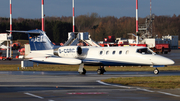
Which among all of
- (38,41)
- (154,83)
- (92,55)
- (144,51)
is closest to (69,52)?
(92,55)

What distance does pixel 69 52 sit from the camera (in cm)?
3228

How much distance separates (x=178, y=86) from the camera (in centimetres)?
1855

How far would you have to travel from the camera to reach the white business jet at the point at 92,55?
29078mm

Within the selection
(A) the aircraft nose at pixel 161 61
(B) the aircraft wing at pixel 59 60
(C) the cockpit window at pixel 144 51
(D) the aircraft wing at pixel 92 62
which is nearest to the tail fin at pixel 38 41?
(B) the aircraft wing at pixel 59 60

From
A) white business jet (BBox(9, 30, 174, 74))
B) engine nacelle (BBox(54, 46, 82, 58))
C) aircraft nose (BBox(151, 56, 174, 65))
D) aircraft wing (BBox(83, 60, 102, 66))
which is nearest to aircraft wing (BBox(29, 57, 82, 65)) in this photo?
white business jet (BBox(9, 30, 174, 74))

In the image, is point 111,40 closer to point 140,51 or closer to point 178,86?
point 140,51

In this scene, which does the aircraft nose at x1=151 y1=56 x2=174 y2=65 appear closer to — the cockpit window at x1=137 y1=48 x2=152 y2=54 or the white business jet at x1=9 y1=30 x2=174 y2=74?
the white business jet at x1=9 y1=30 x2=174 y2=74

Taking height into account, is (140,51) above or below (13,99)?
above

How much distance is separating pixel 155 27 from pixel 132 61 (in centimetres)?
11409

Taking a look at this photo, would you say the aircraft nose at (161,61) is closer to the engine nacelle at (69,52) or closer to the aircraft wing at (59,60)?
the aircraft wing at (59,60)

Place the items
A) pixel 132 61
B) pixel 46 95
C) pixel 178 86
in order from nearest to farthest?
1. pixel 46 95
2. pixel 178 86
3. pixel 132 61

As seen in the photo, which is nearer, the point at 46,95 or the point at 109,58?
the point at 46,95

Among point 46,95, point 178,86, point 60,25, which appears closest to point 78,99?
point 46,95

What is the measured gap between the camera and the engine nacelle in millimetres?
32031
